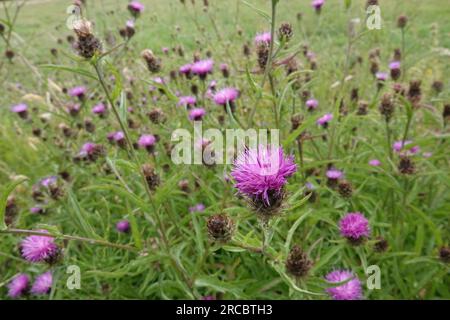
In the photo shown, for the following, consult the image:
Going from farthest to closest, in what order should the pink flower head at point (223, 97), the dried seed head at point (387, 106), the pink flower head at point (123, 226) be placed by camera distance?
1. the pink flower head at point (223, 97)
2. the pink flower head at point (123, 226)
3. the dried seed head at point (387, 106)

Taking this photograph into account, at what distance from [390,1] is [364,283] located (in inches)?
227

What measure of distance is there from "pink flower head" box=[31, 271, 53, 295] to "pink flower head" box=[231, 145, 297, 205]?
140 centimetres

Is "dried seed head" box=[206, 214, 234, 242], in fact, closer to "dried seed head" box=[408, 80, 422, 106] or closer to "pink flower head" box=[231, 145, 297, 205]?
"pink flower head" box=[231, 145, 297, 205]

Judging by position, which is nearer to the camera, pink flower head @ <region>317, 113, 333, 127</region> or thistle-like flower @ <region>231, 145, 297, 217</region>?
thistle-like flower @ <region>231, 145, 297, 217</region>

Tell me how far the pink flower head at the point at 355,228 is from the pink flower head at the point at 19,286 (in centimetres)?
177

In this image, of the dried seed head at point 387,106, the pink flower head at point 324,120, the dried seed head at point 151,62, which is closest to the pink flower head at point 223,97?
the dried seed head at point 151,62

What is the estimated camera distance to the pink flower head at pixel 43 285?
205cm

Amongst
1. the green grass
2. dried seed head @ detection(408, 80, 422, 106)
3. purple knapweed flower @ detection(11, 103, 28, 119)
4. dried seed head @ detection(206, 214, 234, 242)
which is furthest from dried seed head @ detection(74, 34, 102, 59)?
purple knapweed flower @ detection(11, 103, 28, 119)

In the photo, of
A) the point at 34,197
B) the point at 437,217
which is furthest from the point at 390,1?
the point at 34,197

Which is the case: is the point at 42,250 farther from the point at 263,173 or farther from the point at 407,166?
the point at 407,166

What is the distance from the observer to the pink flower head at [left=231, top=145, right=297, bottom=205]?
1.20 metres

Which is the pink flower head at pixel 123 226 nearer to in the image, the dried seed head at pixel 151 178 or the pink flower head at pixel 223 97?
the dried seed head at pixel 151 178

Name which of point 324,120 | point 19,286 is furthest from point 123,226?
point 324,120
